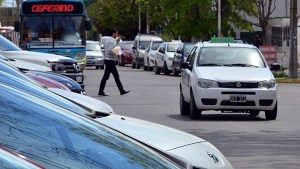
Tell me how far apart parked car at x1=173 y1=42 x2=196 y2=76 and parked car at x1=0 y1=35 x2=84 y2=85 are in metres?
16.3

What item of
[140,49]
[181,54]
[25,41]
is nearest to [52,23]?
[25,41]

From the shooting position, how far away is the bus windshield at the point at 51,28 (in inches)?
1313

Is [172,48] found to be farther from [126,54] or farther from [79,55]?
[126,54]

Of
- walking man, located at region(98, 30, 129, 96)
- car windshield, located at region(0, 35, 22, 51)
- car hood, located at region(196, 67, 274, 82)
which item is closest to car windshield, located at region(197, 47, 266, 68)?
car hood, located at region(196, 67, 274, 82)

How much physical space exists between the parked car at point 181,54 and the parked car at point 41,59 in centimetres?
1630

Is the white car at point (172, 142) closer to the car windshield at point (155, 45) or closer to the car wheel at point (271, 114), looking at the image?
the car wheel at point (271, 114)

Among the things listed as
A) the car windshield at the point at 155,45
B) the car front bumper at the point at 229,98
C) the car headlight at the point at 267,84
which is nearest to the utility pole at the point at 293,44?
the car windshield at the point at 155,45

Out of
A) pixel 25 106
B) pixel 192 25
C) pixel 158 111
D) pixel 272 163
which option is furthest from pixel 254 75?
pixel 192 25

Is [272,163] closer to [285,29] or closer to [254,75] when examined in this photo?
[254,75]

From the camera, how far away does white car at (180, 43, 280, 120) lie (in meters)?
18.9

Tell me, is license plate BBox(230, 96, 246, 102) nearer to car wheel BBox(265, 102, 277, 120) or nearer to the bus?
car wheel BBox(265, 102, 277, 120)

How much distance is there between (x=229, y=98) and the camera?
1891 cm

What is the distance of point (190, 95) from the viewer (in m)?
19.6

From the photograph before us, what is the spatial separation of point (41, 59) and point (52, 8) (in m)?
11.7
